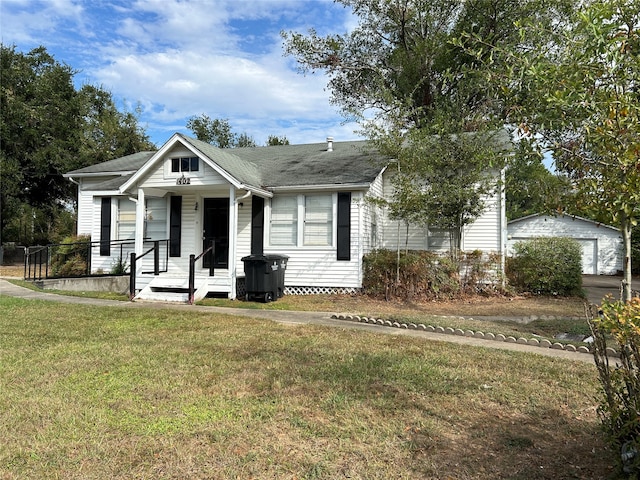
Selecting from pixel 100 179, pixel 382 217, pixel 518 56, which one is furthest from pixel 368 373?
pixel 100 179

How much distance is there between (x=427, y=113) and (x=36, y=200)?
24599 mm

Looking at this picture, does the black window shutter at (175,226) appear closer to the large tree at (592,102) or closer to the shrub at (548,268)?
the shrub at (548,268)

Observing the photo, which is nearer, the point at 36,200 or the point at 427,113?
the point at 427,113

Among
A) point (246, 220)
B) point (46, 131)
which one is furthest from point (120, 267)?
point (46, 131)

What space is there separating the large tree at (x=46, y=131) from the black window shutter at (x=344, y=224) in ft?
61.6

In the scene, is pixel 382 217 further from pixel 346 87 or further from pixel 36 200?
pixel 36 200

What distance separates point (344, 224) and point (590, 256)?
18628 millimetres

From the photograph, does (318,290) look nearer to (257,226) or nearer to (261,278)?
(261,278)

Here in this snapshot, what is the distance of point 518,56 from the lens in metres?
3.36

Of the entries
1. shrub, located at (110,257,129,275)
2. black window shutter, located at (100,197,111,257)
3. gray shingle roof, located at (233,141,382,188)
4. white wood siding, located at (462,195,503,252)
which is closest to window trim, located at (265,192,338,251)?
gray shingle roof, located at (233,141,382,188)

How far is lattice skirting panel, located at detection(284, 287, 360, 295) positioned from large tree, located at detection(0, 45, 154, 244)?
1798cm

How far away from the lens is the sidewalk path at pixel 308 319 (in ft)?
19.9

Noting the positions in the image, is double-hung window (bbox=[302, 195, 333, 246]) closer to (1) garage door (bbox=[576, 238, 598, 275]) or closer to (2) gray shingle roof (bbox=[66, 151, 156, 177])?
(2) gray shingle roof (bbox=[66, 151, 156, 177])

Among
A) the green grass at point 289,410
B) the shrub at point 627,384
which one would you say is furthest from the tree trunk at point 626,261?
the green grass at point 289,410
